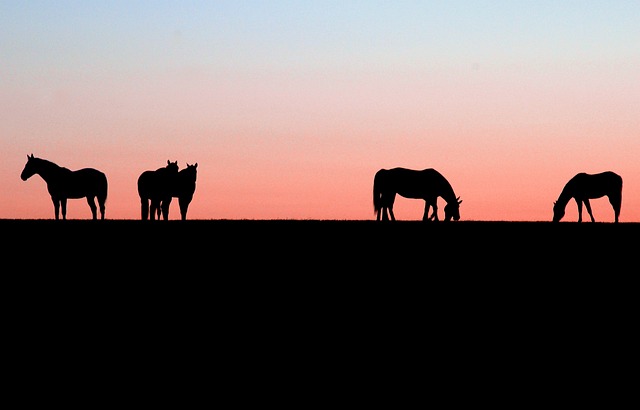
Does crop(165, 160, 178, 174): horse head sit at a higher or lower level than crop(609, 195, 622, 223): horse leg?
higher

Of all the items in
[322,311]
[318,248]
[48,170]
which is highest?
[48,170]

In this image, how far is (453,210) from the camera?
33.6m

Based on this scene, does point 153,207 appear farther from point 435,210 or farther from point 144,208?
point 435,210

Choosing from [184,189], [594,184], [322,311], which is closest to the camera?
[322,311]

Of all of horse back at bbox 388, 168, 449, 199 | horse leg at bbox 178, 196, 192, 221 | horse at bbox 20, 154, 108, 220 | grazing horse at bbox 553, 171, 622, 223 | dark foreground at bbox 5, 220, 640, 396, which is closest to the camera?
dark foreground at bbox 5, 220, 640, 396

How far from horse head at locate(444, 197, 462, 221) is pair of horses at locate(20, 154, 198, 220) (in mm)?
8249

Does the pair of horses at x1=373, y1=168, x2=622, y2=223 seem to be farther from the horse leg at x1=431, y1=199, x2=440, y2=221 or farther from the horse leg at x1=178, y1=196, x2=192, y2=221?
the horse leg at x1=178, y1=196, x2=192, y2=221

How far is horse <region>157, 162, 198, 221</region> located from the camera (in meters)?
30.5

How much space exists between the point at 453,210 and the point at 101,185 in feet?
36.9

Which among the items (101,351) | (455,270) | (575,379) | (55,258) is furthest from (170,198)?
(575,379)

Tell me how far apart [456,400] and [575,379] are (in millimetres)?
1468

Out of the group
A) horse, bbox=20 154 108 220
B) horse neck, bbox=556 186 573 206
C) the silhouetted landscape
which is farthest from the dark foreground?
horse neck, bbox=556 186 573 206

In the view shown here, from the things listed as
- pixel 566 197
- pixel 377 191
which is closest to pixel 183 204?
pixel 377 191

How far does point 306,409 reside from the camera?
8.11m
